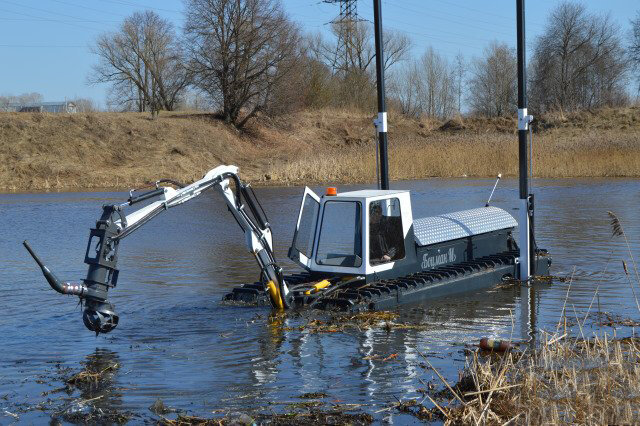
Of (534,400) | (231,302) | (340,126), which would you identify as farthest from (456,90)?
(534,400)

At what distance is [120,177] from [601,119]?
103ft

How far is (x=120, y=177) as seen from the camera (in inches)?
1766

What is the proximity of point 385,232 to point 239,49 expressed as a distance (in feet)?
149

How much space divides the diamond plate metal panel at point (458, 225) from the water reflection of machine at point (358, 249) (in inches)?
0.9

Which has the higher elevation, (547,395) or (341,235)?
(341,235)

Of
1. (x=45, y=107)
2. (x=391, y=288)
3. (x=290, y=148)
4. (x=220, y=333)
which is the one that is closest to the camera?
(x=220, y=333)

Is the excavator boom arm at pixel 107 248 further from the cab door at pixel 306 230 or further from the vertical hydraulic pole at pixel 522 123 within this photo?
the vertical hydraulic pole at pixel 522 123

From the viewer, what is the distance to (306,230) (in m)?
13.8

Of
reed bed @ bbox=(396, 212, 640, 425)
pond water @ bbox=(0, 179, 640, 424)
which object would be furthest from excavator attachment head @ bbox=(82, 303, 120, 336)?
reed bed @ bbox=(396, 212, 640, 425)

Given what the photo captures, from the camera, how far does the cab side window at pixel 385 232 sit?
13.4m

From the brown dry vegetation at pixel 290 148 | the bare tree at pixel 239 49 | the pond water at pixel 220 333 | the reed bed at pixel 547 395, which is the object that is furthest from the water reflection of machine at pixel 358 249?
the bare tree at pixel 239 49

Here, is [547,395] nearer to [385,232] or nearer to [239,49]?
[385,232]

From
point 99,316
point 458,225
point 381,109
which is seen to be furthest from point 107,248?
point 381,109

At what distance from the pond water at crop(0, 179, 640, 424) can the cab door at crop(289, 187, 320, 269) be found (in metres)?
1.15
